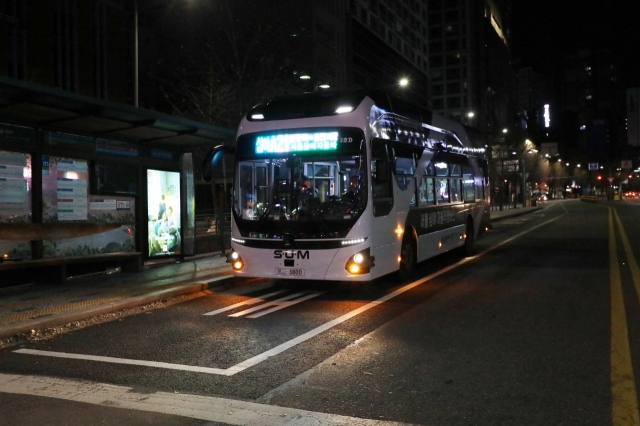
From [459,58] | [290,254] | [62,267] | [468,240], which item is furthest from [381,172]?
[459,58]

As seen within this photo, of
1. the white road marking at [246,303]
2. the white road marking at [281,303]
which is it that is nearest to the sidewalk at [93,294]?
the white road marking at [246,303]

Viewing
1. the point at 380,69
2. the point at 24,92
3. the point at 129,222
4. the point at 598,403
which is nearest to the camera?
the point at 598,403

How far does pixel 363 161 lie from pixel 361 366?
472 cm

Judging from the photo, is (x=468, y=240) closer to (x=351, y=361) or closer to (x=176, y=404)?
(x=351, y=361)

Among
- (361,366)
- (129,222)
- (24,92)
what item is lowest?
(361,366)

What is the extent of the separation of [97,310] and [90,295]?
4.90 ft

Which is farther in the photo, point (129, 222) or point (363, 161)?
point (129, 222)

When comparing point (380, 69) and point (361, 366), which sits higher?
point (380, 69)

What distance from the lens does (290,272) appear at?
1091cm

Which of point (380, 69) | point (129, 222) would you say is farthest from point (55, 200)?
point (380, 69)

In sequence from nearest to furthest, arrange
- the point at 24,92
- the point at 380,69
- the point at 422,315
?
the point at 422,315, the point at 24,92, the point at 380,69

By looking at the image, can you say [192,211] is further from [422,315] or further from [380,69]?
[380,69]

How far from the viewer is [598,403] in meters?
5.45

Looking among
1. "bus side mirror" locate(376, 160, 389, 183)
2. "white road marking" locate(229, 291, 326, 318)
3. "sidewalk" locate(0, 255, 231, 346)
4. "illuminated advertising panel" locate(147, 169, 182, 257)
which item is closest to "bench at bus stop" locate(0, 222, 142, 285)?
"sidewalk" locate(0, 255, 231, 346)
